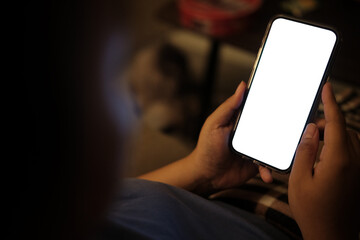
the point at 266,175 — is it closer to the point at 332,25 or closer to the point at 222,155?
the point at 222,155

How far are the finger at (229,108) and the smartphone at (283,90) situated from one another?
0.05 feet

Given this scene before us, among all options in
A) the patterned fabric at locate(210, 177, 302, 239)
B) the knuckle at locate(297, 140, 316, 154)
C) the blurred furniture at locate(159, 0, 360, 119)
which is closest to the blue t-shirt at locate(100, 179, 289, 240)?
the patterned fabric at locate(210, 177, 302, 239)

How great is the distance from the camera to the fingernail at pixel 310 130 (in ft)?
1.73

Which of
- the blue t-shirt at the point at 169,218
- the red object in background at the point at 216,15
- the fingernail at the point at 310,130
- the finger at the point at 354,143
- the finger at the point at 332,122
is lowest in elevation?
the blue t-shirt at the point at 169,218

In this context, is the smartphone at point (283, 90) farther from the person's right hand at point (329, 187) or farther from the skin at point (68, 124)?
the skin at point (68, 124)

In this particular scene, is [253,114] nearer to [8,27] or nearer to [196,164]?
[196,164]

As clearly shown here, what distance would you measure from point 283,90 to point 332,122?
0.10 meters

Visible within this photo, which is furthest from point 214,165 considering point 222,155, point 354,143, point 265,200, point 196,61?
point 196,61

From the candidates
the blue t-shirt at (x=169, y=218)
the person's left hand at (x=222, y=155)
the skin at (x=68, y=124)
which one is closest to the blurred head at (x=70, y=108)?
the skin at (x=68, y=124)

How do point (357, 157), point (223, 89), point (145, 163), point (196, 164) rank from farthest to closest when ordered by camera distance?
1. point (223, 89)
2. point (145, 163)
3. point (196, 164)
4. point (357, 157)

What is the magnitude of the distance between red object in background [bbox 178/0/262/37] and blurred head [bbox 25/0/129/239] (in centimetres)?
81

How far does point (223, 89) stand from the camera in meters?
1.60

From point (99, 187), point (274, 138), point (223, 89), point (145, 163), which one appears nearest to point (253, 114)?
point (274, 138)

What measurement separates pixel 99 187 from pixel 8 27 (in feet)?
0.47
